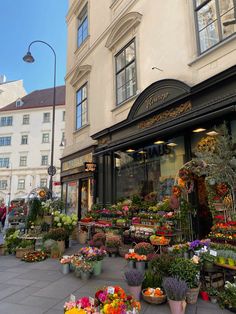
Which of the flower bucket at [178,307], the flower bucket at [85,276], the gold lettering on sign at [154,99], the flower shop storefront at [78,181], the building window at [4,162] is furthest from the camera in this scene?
the building window at [4,162]

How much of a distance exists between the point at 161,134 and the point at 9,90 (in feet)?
155

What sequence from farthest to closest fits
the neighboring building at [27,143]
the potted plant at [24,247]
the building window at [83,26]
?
the neighboring building at [27,143] → the building window at [83,26] → the potted plant at [24,247]

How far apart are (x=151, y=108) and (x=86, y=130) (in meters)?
5.63

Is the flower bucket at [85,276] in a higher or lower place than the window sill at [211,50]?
lower

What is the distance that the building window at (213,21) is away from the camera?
6.65 meters

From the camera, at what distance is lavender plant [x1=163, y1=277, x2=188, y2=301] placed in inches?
147

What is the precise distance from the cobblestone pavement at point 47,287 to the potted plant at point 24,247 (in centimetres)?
63

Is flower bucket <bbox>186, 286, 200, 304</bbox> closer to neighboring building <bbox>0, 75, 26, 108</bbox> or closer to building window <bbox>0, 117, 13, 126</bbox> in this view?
building window <bbox>0, 117, 13, 126</bbox>

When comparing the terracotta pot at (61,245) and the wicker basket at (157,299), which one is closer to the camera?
the wicker basket at (157,299)

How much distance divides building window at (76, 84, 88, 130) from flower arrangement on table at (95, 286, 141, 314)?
1076 cm

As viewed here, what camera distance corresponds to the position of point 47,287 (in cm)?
525

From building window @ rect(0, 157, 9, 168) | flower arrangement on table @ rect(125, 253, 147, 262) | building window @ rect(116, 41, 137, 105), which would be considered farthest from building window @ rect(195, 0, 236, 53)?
building window @ rect(0, 157, 9, 168)

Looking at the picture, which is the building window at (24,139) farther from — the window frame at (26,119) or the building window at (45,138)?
the building window at (45,138)

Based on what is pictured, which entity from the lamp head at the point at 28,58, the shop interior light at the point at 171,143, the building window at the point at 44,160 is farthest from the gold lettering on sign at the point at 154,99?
the building window at the point at 44,160
